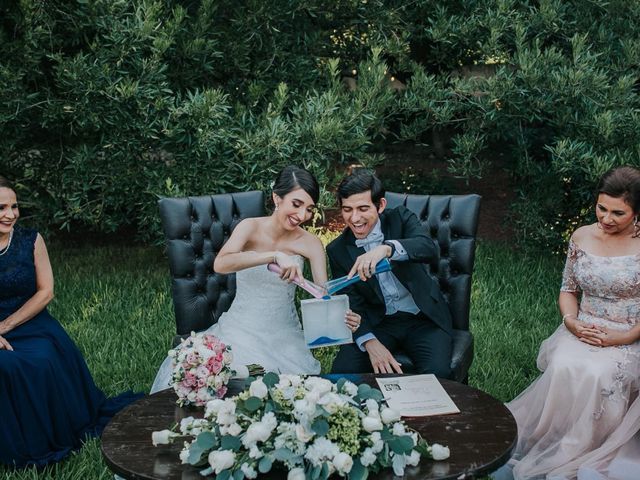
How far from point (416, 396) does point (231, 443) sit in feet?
3.32

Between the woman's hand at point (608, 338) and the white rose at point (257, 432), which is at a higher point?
the white rose at point (257, 432)

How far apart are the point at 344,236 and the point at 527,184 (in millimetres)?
4289

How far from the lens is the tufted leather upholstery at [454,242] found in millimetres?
4410

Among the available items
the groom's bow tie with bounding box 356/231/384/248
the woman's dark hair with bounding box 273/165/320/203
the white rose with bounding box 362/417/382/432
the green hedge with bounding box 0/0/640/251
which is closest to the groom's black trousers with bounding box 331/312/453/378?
the groom's bow tie with bounding box 356/231/384/248

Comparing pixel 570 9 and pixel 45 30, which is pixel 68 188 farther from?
pixel 570 9

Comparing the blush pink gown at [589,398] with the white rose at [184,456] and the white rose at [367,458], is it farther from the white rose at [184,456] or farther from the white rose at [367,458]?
the white rose at [184,456]

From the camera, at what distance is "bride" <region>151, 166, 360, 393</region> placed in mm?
4023

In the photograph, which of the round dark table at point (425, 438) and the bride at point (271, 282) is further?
the bride at point (271, 282)

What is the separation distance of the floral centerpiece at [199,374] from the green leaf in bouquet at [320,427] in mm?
847

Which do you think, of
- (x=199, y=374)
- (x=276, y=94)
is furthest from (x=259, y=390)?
(x=276, y=94)

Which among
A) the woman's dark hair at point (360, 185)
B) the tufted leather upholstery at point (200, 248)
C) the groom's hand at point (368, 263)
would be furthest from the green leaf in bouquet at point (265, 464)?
the tufted leather upholstery at point (200, 248)

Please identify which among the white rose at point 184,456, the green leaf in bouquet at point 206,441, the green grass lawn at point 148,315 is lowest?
the green grass lawn at point 148,315

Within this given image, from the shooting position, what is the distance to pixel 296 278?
11.6 ft

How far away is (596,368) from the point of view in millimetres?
3713
